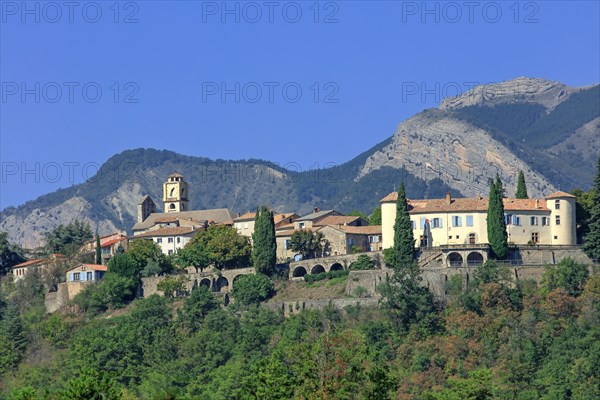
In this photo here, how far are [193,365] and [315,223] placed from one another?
1015 inches

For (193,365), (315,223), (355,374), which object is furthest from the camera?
(315,223)

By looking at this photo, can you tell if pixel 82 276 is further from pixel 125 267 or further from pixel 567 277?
pixel 567 277

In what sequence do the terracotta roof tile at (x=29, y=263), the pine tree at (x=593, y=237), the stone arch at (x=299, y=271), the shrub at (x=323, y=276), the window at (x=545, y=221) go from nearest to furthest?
the pine tree at (x=593, y=237) < the window at (x=545, y=221) < the shrub at (x=323, y=276) < the stone arch at (x=299, y=271) < the terracotta roof tile at (x=29, y=263)

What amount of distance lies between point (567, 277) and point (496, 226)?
7574 mm

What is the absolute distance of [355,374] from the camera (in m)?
68.6

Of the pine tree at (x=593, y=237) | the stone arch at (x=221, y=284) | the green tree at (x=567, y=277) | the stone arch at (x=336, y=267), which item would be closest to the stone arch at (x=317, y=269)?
the stone arch at (x=336, y=267)

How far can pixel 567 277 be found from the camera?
9088 cm

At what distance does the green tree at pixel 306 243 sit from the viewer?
356 feet

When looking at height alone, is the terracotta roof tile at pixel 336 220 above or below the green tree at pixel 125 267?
above

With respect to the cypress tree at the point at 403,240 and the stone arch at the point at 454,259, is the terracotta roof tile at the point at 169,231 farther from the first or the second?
the stone arch at the point at 454,259

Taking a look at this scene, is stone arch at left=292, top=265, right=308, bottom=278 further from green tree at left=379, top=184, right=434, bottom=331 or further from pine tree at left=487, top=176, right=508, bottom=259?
pine tree at left=487, top=176, right=508, bottom=259

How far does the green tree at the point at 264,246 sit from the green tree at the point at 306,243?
16.5 feet

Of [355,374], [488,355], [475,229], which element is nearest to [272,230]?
[475,229]

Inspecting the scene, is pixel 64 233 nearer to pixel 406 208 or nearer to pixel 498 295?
pixel 406 208
